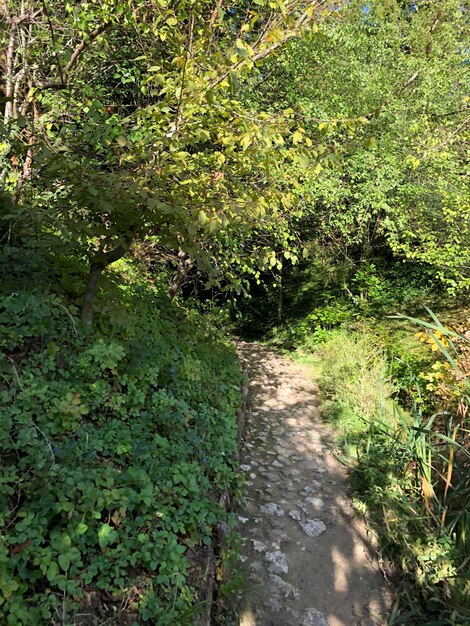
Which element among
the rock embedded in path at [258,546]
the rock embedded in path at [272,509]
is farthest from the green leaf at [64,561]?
the rock embedded in path at [272,509]

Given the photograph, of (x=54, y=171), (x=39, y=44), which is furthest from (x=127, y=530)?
(x=39, y=44)

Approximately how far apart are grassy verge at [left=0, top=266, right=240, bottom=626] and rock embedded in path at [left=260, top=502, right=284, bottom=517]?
45cm

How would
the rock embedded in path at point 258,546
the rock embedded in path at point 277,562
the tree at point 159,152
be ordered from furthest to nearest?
the rock embedded in path at point 258,546, the rock embedded in path at point 277,562, the tree at point 159,152

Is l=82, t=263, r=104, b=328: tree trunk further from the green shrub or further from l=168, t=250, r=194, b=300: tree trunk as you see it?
l=168, t=250, r=194, b=300: tree trunk

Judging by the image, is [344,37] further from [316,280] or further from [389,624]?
[389,624]

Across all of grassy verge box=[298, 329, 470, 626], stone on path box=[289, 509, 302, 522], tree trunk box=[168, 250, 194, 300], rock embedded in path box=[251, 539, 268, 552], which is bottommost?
rock embedded in path box=[251, 539, 268, 552]

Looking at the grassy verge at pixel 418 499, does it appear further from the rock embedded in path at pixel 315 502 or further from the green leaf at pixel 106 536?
the green leaf at pixel 106 536

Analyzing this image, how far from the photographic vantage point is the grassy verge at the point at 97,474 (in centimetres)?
206

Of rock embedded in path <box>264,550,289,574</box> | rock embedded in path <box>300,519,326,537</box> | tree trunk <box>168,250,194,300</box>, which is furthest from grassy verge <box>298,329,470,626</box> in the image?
tree trunk <box>168,250,194,300</box>

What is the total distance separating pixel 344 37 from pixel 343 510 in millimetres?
7465

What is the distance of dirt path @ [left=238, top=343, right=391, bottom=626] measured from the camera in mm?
3100

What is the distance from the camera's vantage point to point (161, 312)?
211 inches

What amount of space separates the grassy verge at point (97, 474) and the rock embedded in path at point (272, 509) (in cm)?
45

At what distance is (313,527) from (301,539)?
8.4 inches
